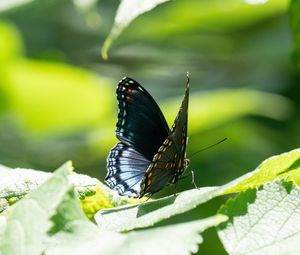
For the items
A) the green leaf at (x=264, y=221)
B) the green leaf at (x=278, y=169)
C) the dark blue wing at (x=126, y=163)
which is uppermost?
the green leaf at (x=278, y=169)

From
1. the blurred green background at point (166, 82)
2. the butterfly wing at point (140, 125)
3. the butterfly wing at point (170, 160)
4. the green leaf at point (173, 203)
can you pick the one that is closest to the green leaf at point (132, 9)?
the butterfly wing at point (170, 160)

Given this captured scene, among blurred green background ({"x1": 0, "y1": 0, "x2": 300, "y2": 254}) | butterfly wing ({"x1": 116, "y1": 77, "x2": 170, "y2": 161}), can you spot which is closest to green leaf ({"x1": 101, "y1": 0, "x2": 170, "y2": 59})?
butterfly wing ({"x1": 116, "y1": 77, "x2": 170, "y2": 161})

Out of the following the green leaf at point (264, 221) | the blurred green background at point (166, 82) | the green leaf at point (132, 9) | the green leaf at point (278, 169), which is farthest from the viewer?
the blurred green background at point (166, 82)

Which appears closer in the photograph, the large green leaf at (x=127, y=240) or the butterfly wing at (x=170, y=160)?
the large green leaf at (x=127, y=240)

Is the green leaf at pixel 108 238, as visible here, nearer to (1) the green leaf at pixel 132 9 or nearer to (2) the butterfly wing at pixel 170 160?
(1) the green leaf at pixel 132 9

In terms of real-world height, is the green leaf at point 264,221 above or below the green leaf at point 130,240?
below

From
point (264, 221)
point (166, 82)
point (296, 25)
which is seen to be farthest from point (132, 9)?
point (166, 82)

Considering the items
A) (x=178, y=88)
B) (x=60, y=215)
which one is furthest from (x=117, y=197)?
(x=178, y=88)

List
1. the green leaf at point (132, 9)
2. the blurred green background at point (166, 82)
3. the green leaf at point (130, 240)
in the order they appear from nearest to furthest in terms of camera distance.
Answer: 1. the green leaf at point (130, 240)
2. the green leaf at point (132, 9)
3. the blurred green background at point (166, 82)
